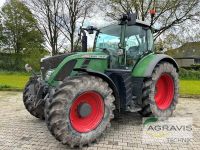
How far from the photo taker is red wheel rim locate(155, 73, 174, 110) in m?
6.36

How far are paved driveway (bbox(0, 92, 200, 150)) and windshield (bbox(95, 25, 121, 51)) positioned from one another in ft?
5.68

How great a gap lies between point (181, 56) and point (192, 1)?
84.4 ft

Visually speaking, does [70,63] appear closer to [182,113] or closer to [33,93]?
[33,93]

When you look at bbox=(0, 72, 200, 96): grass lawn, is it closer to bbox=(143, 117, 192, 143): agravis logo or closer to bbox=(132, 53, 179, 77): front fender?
bbox=(143, 117, 192, 143): agravis logo

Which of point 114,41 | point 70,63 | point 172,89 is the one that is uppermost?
point 114,41

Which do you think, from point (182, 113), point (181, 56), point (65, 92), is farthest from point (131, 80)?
point (181, 56)

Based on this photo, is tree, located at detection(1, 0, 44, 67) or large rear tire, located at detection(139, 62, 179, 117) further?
tree, located at detection(1, 0, 44, 67)

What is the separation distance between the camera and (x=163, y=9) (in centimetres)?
2611

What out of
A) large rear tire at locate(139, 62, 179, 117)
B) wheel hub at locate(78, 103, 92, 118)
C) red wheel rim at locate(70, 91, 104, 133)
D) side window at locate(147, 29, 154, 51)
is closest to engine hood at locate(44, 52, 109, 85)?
red wheel rim at locate(70, 91, 104, 133)

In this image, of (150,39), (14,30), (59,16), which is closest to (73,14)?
(59,16)

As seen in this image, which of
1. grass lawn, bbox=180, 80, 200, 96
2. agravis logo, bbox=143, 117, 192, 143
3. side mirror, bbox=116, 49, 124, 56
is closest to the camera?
agravis logo, bbox=143, 117, 192, 143

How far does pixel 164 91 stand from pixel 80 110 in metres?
2.92

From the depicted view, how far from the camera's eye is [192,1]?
25469 millimetres

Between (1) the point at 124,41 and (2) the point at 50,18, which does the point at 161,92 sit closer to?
(1) the point at 124,41
